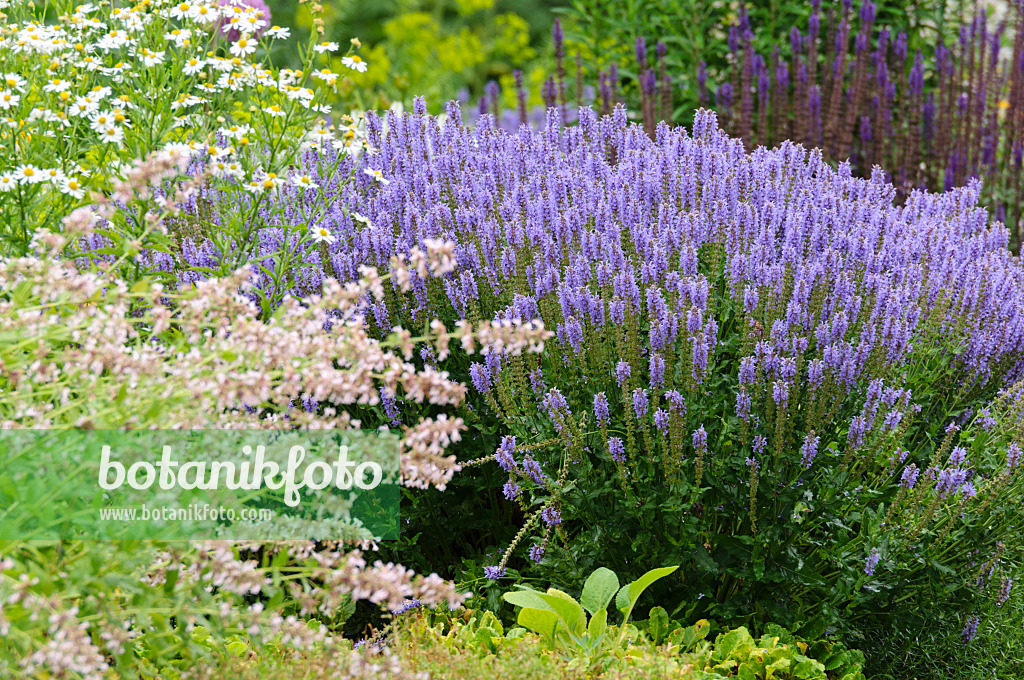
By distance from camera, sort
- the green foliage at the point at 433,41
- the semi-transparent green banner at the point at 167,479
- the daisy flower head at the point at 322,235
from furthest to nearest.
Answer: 1. the green foliage at the point at 433,41
2. the daisy flower head at the point at 322,235
3. the semi-transparent green banner at the point at 167,479

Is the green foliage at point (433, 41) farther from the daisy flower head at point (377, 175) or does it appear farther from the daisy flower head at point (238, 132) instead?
the daisy flower head at point (238, 132)

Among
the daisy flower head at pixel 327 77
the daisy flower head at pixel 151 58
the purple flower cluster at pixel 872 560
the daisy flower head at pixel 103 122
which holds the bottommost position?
the purple flower cluster at pixel 872 560

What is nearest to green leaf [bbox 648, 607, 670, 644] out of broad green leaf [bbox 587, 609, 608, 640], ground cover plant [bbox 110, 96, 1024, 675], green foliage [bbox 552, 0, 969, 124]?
ground cover plant [bbox 110, 96, 1024, 675]

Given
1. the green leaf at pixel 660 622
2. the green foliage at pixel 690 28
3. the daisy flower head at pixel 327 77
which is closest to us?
the green leaf at pixel 660 622

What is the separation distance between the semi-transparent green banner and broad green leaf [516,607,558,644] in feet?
2.34

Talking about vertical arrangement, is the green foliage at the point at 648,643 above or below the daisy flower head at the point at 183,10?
below

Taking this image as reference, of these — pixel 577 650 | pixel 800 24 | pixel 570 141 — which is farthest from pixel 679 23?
pixel 577 650

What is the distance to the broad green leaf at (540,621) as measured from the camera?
2.61 meters

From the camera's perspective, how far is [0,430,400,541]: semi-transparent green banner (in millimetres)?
1772

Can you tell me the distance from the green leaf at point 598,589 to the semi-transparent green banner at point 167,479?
814 mm

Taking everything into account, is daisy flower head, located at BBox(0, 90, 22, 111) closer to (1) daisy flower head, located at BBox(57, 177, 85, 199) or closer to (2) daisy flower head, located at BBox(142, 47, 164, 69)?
(1) daisy flower head, located at BBox(57, 177, 85, 199)

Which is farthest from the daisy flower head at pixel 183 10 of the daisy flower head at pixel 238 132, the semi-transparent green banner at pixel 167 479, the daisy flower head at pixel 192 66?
the semi-transparent green banner at pixel 167 479

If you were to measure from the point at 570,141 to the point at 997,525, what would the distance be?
6.46ft

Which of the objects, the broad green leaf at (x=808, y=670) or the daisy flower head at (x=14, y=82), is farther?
the daisy flower head at (x=14, y=82)
